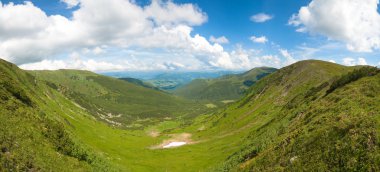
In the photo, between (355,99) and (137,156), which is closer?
(355,99)

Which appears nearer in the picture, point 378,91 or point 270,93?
point 378,91

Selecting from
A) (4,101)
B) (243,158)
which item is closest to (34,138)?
(4,101)

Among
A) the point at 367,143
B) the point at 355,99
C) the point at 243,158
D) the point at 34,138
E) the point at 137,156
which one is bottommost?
the point at 137,156

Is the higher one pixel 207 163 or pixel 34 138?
pixel 34 138

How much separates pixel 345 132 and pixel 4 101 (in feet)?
232

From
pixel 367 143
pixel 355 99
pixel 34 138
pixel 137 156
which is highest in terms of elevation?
pixel 355 99

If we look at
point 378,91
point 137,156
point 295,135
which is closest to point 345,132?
point 295,135

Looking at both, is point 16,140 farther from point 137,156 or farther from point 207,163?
point 137,156

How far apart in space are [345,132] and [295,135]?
11.5 meters

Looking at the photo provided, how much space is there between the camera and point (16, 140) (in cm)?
4522

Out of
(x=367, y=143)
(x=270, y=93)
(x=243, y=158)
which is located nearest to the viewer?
(x=367, y=143)

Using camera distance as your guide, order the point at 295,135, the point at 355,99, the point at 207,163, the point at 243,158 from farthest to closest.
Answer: the point at 207,163, the point at 243,158, the point at 355,99, the point at 295,135

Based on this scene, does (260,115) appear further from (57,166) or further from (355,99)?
(57,166)

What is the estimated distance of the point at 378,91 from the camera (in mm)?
47812
